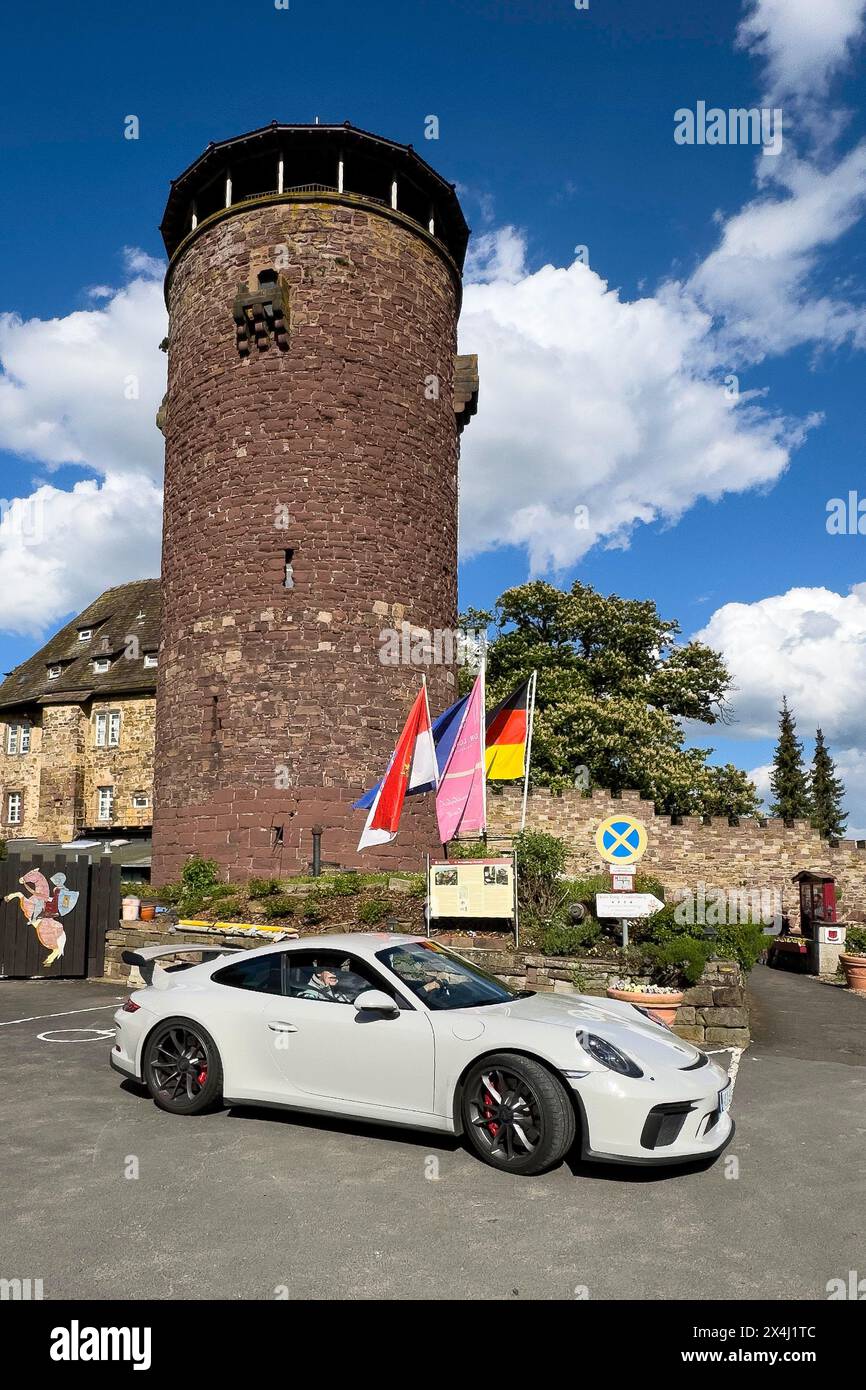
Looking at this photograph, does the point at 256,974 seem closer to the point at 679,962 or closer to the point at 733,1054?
the point at 733,1054

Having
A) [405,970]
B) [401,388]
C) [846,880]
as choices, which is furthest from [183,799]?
[846,880]

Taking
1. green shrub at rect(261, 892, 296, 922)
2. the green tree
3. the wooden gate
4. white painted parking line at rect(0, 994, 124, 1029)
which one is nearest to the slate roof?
the green tree

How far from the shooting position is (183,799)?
19344 mm

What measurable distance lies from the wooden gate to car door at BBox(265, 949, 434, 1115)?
32.4 ft

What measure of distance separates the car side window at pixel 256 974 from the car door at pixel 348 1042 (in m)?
0.11

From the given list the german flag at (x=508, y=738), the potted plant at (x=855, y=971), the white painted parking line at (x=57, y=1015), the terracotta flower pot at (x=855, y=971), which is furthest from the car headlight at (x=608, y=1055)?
the terracotta flower pot at (x=855, y=971)

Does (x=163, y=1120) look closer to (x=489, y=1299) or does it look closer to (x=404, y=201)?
(x=489, y=1299)

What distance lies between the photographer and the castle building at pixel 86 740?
3641cm

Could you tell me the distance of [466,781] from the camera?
499 inches

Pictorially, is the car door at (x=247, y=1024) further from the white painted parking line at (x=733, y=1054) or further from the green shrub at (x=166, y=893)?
the green shrub at (x=166, y=893)

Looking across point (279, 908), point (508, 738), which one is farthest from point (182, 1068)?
point (508, 738)

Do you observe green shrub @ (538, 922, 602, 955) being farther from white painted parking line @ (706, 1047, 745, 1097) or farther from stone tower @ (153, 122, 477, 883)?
stone tower @ (153, 122, 477, 883)

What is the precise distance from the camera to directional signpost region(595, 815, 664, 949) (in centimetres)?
1066

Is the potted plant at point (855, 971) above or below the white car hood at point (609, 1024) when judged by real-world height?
below
